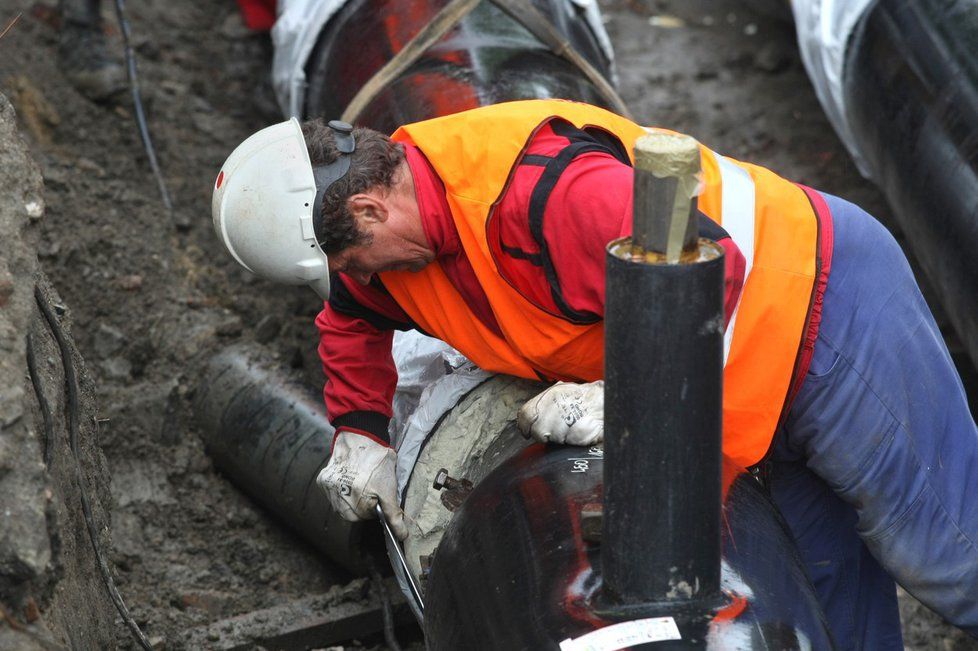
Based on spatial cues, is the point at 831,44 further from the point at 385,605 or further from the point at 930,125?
the point at 385,605

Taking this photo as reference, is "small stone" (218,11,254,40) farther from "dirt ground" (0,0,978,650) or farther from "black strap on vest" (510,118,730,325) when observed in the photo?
"black strap on vest" (510,118,730,325)

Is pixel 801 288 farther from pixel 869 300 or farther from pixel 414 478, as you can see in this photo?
pixel 414 478

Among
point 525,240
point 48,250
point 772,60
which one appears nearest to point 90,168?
point 48,250

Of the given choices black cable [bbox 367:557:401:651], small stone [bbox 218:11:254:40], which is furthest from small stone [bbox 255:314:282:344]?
small stone [bbox 218:11:254:40]

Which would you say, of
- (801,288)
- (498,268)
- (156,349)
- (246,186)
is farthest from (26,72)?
(801,288)

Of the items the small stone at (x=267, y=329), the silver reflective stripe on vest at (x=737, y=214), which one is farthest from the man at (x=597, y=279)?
the small stone at (x=267, y=329)

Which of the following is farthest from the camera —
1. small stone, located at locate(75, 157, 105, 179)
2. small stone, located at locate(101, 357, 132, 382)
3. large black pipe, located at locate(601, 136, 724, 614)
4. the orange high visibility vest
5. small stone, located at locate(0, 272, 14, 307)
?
small stone, located at locate(75, 157, 105, 179)

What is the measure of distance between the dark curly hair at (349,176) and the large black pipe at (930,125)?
2.04 meters

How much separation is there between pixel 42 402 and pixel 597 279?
107 cm

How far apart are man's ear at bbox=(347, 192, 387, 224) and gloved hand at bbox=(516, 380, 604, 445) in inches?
20.2

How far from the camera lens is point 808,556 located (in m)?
2.94

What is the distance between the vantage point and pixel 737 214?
2.43m

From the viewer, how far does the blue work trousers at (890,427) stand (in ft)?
8.30

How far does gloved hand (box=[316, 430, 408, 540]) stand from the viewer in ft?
9.16
